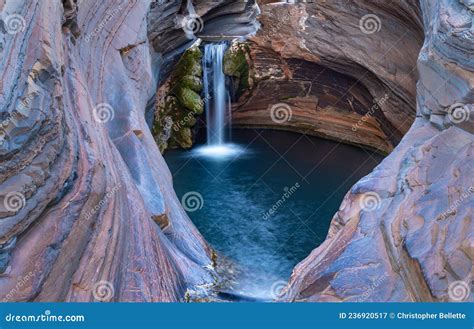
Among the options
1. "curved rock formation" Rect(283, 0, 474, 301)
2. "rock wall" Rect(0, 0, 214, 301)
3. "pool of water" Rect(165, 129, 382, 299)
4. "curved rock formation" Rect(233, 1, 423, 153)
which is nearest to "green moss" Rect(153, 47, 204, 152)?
"pool of water" Rect(165, 129, 382, 299)

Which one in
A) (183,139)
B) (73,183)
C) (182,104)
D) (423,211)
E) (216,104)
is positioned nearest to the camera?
(73,183)

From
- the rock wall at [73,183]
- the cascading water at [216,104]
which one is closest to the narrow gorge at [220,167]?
the rock wall at [73,183]

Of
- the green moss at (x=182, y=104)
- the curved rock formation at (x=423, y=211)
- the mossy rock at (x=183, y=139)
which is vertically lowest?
the curved rock formation at (x=423, y=211)

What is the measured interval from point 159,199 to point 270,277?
285cm

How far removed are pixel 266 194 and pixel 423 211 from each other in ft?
24.2

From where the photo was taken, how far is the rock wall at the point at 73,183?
5.03 m

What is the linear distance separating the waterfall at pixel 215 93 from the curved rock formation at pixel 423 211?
972cm

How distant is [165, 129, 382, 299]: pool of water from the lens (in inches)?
404

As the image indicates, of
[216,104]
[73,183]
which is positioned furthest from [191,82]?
[73,183]

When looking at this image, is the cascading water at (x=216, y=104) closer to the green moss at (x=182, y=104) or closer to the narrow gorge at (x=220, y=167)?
the narrow gorge at (x=220, y=167)

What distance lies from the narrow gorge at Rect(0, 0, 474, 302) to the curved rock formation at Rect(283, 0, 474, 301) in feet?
0.08

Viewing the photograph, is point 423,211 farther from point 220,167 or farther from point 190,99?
point 190,99

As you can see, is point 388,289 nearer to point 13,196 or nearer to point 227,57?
point 13,196

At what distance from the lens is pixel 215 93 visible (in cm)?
1786
